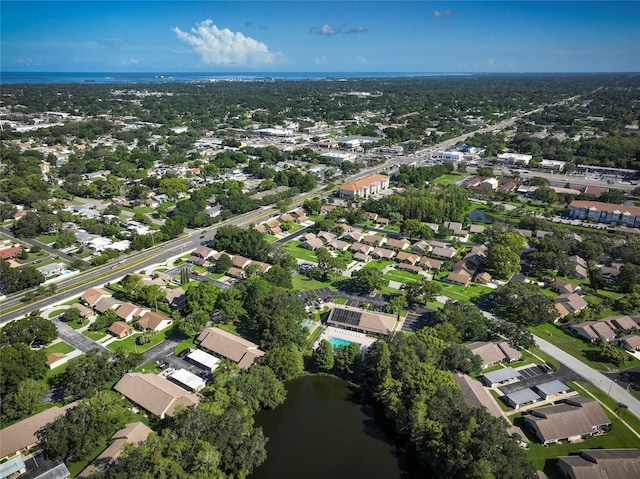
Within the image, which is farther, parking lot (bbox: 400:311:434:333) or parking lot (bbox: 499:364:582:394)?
parking lot (bbox: 400:311:434:333)

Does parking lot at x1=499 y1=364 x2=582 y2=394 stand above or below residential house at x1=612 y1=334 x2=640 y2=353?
below

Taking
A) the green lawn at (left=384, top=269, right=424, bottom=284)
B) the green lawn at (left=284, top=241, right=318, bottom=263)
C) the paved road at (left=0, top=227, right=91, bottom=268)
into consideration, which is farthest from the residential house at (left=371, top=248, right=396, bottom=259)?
the paved road at (left=0, top=227, right=91, bottom=268)

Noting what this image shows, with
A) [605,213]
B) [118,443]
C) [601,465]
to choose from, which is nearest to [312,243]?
[118,443]

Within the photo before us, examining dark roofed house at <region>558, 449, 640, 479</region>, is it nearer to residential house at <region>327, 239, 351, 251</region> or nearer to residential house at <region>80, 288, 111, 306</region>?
residential house at <region>327, 239, 351, 251</region>


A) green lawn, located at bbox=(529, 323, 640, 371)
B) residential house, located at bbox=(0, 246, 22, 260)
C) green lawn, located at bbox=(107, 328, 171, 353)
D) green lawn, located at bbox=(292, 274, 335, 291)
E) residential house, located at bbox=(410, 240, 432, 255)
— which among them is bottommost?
green lawn, located at bbox=(529, 323, 640, 371)

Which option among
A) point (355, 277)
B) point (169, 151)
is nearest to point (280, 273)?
point (355, 277)

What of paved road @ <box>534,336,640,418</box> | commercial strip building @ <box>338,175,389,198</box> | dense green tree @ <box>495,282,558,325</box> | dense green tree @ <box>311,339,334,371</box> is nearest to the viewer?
paved road @ <box>534,336,640,418</box>

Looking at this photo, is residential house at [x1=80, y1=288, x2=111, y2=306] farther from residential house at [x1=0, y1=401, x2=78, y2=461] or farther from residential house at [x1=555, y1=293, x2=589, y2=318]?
residential house at [x1=555, y1=293, x2=589, y2=318]

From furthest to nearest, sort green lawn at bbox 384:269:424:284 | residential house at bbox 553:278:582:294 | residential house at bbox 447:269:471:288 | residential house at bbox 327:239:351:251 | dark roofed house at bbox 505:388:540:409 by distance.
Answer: residential house at bbox 327:239:351:251 → green lawn at bbox 384:269:424:284 → residential house at bbox 447:269:471:288 → residential house at bbox 553:278:582:294 → dark roofed house at bbox 505:388:540:409
